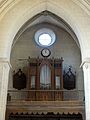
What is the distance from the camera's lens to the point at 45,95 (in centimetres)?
1856

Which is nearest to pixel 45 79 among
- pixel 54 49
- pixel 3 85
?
pixel 54 49

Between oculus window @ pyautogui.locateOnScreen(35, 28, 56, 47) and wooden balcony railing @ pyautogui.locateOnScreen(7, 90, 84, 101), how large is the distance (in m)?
4.03

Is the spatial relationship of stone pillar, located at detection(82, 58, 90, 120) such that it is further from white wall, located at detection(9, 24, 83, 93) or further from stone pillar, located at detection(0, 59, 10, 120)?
white wall, located at detection(9, 24, 83, 93)

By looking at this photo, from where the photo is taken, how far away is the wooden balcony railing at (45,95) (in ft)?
60.7

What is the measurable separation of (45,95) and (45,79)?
114 cm

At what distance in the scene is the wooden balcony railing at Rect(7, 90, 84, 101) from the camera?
1850 centimetres

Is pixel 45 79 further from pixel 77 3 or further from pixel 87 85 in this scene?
pixel 77 3

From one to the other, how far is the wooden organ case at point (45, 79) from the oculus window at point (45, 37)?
1.98 meters

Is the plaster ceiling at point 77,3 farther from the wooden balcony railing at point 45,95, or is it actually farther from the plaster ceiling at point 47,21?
the wooden balcony railing at point 45,95

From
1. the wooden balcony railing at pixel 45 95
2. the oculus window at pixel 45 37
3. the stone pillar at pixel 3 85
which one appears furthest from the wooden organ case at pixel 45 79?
the stone pillar at pixel 3 85

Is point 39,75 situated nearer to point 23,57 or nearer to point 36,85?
point 36,85

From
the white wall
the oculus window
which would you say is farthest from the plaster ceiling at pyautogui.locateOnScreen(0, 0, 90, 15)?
the oculus window

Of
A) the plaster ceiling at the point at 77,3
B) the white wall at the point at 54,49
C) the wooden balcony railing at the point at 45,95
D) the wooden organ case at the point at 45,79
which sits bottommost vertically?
the wooden balcony railing at the point at 45,95

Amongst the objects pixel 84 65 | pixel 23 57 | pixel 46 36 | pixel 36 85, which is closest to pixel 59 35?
pixel 46 36
